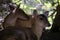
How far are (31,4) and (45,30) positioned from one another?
0.50m

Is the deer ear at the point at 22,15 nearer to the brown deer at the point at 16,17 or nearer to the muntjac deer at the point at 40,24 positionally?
the brown deer at the point at 16,17

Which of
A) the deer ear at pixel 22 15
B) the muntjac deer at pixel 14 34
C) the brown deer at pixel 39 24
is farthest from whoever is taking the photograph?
the brown deer at pixel 39 24

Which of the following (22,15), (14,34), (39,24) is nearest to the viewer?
(14,34)

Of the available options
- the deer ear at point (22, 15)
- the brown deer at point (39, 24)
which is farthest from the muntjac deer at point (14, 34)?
the brown deer at point (39, 24)

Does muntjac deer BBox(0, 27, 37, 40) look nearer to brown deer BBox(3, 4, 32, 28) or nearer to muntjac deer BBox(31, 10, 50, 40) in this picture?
brown deer BBox(3, 4, 32, 28)

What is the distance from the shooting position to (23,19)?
61.7 inches

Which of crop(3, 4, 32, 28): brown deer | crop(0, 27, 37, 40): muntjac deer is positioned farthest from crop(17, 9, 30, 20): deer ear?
crop(0, 27, 37, 40): muntjac deer

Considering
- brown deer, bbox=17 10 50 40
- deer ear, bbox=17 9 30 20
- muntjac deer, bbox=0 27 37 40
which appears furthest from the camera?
brown deer, bbox=17 10 50 40

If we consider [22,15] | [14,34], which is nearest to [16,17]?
[22,15]

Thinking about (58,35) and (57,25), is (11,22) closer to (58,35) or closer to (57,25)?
(58,35)

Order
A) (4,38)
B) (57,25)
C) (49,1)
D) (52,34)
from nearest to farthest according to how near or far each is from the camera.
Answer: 1. (4,38)
2. (52,34)
3. (57,25)
4. (49,1)

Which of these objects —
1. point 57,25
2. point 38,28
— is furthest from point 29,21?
point 57,25

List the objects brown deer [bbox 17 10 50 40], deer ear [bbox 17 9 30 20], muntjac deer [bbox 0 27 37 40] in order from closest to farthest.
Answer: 1. muntjac deer [bbox 0 27 37 40]
2. deer ear [bbox 17 9 30 20]
3. brown deer [bbox 17 10 50 40]

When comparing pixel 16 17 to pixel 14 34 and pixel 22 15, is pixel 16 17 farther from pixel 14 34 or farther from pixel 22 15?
pixel 14 34
